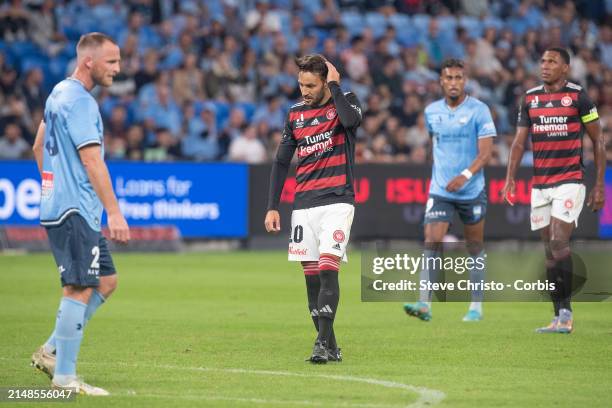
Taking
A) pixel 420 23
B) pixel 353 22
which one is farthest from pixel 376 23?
pixel 420 23

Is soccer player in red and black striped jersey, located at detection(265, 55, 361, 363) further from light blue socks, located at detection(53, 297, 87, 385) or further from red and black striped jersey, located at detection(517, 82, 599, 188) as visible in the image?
red and black striped jersey, located at detection(517, 82, 599, 188)

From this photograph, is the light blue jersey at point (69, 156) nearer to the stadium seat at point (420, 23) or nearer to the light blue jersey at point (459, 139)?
the light blue jersey at point (459, 139)

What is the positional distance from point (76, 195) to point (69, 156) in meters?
0.26

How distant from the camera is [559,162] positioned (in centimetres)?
1208

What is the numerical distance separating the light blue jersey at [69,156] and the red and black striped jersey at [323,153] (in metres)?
2.44

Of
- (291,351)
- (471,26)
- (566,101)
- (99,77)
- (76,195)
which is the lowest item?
(291,351)

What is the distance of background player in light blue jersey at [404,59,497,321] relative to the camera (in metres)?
13.1

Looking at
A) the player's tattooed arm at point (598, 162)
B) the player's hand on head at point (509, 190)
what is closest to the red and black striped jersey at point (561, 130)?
the player's tattooed arm at point (598, 162)

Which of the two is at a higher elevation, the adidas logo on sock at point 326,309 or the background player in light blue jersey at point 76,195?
the background player in light blue jersey at point 76,195

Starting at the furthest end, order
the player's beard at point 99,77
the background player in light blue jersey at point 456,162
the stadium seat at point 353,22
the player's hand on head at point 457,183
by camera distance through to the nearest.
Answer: the stadium seat at point 353,22 < the background player in light blue jersey at point 456,162 < the player's hand on head at point 457,183 < the player's beard at point 99,77

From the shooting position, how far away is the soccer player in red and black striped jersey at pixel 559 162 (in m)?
11.9

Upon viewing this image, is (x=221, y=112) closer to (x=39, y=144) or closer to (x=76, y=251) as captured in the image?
(x=39, y=144)

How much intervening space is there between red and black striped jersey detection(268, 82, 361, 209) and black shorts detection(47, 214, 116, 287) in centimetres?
254

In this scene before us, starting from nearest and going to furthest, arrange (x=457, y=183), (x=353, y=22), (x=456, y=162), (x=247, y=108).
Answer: (x=457, y=183)
(x=456, y=162)
(x=247, y=108)
(x=353, y=22)
